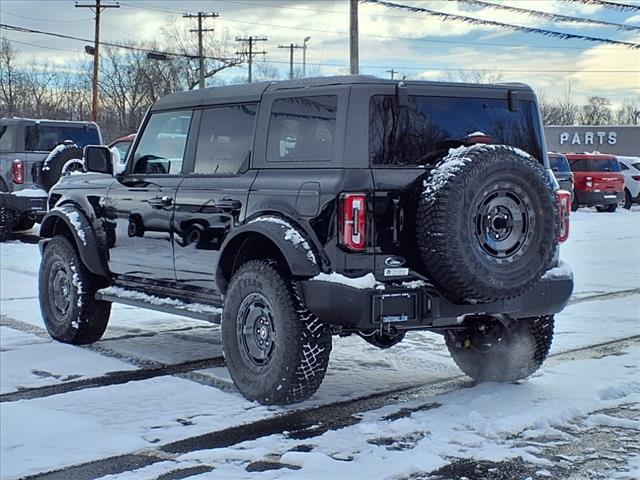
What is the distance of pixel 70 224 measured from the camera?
7426 mm

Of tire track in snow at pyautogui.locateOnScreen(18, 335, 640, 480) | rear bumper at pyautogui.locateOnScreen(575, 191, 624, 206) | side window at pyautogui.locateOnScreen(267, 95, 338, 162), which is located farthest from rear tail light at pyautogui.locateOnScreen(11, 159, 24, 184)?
rear bumper at pyautogui.locateOnScreen(575, 191, 624, 206)

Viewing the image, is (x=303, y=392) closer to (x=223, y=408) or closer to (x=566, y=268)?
(x=223, y=408)

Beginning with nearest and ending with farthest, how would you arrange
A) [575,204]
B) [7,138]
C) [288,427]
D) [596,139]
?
[288,427]
[7,138]
[575,204]
[596,139]

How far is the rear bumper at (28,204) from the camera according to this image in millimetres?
14961

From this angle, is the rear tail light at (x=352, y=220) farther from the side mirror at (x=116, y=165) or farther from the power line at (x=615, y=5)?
the power line at (x=615, y=5)

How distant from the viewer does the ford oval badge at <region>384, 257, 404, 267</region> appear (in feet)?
16.8

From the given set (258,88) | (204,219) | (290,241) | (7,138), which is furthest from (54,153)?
(290,241)

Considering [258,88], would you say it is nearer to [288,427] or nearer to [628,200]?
[288,427]

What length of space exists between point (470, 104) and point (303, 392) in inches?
82.8

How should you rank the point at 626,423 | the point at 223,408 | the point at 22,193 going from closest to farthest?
the point at 626,423 → the point at 223,408 → the point at 22,193

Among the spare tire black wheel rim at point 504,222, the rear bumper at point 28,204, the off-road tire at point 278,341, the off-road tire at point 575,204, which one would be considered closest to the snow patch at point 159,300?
the off-road tire at point 278,341

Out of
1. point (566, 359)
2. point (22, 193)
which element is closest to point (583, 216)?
point (22, 193)

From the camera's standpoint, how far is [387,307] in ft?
16.5

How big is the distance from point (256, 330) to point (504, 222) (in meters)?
1.69
